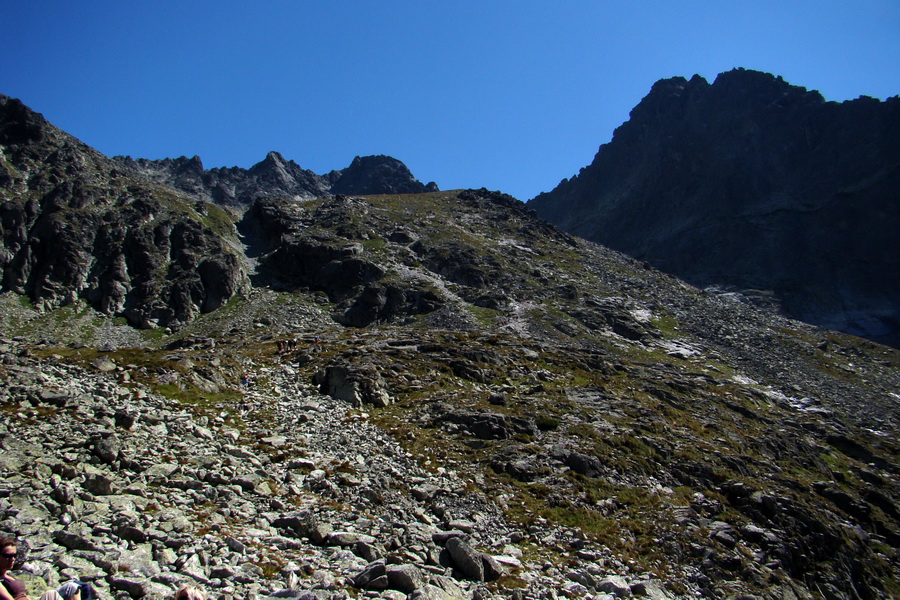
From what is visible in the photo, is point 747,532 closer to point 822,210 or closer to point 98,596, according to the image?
point 98,596

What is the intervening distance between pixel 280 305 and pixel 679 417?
6565cm

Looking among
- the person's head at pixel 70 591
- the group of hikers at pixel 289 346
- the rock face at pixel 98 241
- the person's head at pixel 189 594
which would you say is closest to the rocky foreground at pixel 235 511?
the person's head at pixel 189 594

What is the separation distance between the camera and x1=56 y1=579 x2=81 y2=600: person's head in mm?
8484

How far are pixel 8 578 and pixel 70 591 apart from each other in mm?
981

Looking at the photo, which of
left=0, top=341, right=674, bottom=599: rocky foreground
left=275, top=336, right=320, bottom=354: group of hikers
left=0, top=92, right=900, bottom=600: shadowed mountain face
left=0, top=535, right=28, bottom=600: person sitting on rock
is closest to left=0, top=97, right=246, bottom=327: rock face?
left=0, top=92, right=900, bottom=600: shadowed mountain face

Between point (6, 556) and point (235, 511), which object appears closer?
point (6, 556)

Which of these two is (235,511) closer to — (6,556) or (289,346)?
(6,556)

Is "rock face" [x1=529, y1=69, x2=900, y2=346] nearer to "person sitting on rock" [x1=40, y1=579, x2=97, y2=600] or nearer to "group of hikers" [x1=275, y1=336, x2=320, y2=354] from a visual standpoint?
"group of hikers" [x1=275, y1=336, x2=320, y2=354]

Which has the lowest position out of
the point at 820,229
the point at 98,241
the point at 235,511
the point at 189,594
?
the point at 235,511

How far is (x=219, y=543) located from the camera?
37.7ft

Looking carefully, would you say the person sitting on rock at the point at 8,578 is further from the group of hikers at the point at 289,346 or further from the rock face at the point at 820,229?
the rock face at the point at 820,229

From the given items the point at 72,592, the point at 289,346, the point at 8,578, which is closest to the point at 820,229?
the point at 289,346

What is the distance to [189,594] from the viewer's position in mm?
9023

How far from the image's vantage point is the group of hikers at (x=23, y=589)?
27.0ft
